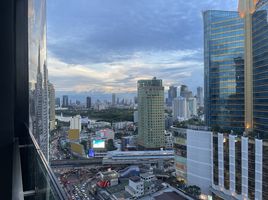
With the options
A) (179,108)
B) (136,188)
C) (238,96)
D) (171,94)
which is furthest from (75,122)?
(238,96)

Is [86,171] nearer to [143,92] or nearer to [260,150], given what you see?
[143,92]

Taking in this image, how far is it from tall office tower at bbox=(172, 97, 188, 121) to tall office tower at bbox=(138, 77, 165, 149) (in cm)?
339

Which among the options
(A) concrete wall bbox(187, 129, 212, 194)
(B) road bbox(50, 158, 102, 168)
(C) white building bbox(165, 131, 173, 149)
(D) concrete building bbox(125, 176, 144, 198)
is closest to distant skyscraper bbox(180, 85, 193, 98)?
(C) white building bbox(165, 131, 173, 149)

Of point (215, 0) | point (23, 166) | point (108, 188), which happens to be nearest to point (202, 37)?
point (215, 0)

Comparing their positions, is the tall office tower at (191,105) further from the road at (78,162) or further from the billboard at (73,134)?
the road at (78,162)

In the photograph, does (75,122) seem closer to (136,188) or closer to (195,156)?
(136,188)

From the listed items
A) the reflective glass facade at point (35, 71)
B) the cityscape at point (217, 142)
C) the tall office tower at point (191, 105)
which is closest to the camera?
the reflective glass facade at point (35, 71)

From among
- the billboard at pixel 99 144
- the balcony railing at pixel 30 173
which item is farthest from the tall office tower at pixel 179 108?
the balcony railing at pixel 30 173

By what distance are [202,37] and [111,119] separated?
10191mm

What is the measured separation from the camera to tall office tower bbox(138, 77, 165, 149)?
12695mm

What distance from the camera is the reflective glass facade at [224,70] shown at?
7324mm

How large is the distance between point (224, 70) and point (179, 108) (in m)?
8.67

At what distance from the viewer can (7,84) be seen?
63 cm

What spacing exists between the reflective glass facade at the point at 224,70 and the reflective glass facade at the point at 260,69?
571mm
